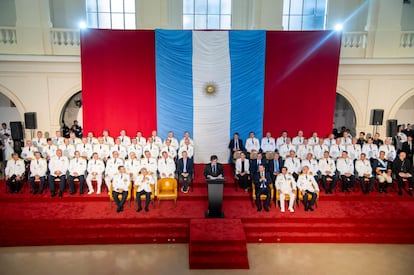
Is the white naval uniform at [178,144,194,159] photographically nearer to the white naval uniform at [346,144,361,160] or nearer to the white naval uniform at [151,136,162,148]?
the white naval uniform at [151,136,162,148]

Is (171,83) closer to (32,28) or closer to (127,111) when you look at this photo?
(127,111)

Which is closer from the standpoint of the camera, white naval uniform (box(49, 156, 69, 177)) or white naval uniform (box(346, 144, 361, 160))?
white naval uniform (box(49, 156, 69, 177))

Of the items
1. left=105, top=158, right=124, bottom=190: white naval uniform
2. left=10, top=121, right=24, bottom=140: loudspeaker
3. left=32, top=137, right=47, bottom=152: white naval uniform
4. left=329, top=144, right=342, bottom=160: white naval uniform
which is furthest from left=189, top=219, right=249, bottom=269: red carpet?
left=10, top=121, right=24, bottom=140: loudspeaker

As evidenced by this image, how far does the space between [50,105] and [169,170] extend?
189 inches

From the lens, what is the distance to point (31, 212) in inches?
295

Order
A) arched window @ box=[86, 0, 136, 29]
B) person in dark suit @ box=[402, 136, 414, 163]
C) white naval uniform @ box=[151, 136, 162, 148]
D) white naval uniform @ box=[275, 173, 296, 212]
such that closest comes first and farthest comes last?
white naval uniform @ box=[275, 173, 296, 212], white naval uniform @ box=[151, 136, 162, 148], person in dark suit @ box=[402, 136, 414, 163], arched window @ box=[86, 0, 136, 29]

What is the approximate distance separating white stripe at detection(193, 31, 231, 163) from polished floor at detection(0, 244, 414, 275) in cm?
360

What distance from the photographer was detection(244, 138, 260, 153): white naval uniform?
31.4ft

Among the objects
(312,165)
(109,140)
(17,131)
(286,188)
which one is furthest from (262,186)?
(17,131)

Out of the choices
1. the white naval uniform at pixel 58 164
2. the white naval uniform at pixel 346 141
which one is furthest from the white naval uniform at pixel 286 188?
the white naval uniform at pixel 58 164

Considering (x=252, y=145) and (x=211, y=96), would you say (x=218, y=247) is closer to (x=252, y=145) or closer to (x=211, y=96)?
(x=252, y=145)

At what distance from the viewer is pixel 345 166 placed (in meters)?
8.70

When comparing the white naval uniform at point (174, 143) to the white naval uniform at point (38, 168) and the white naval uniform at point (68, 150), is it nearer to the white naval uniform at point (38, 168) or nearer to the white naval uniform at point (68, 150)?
the white naval uniform at point (68, 150)

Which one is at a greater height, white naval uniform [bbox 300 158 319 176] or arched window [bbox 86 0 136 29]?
A: arched window [bbox 86 0 136 29]
